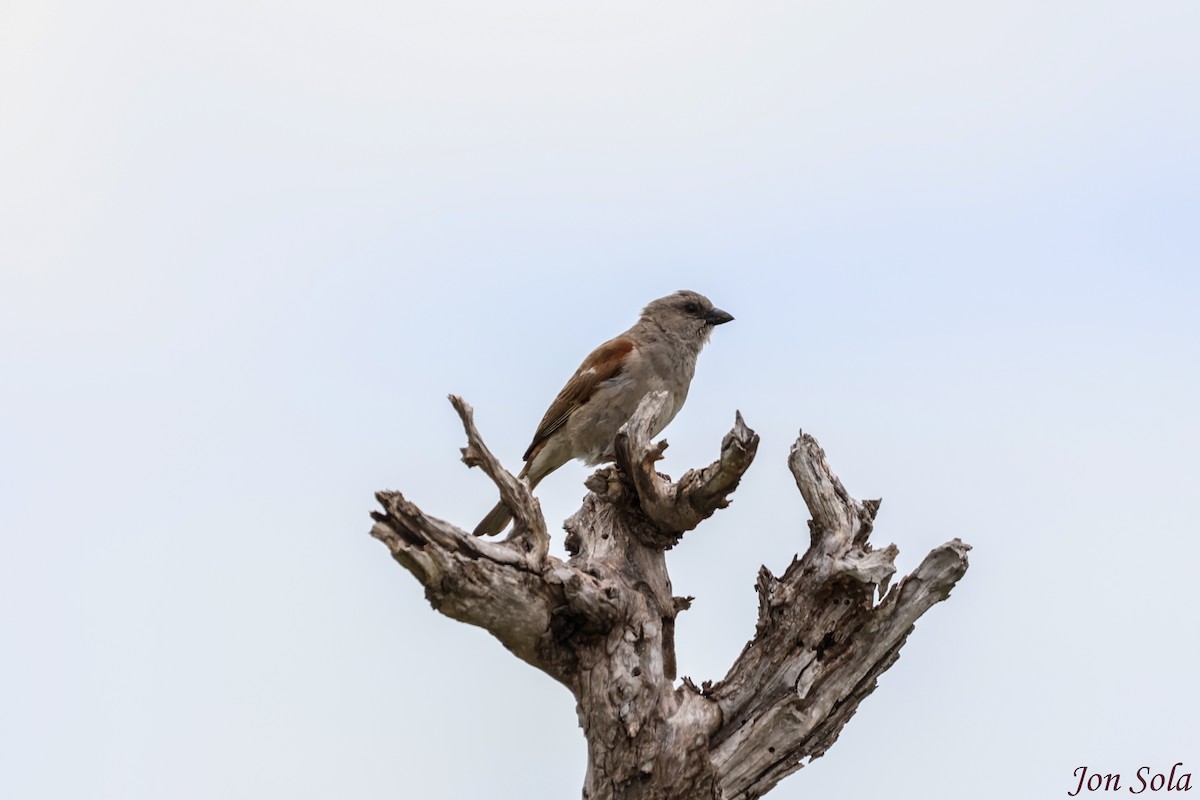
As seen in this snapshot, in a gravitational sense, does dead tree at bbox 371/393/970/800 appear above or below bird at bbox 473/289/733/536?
below

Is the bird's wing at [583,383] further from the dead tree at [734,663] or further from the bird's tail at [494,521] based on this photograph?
the dead tree at [734,663]

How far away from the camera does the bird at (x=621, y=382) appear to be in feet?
24.6

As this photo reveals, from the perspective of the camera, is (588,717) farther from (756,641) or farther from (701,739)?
(756,641)

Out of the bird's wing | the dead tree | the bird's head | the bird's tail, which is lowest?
the dead tree

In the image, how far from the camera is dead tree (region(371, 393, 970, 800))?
4723 millimetres

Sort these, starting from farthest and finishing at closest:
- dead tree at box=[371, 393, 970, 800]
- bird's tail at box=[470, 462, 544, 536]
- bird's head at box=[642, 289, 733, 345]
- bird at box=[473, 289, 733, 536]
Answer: bird's head at box=[642, 289, 733, 345] → bird at box=[473, 289, 733, 536] → bird's tail at box=[470, 462, 544, 536] → dead tree at box=[371, 393, 970, 800]

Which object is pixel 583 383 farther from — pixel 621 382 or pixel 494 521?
pixel 494 521

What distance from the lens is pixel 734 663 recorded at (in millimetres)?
5031

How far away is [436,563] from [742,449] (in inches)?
58.6

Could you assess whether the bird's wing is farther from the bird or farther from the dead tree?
the dead tree

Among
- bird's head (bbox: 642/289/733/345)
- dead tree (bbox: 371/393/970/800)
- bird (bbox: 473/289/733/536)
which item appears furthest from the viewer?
bird's head (bbox: 642/289/733/345)

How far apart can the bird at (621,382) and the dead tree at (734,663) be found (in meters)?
2.39

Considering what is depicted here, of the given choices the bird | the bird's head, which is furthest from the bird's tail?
the bird's head

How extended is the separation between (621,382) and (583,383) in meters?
0.26
